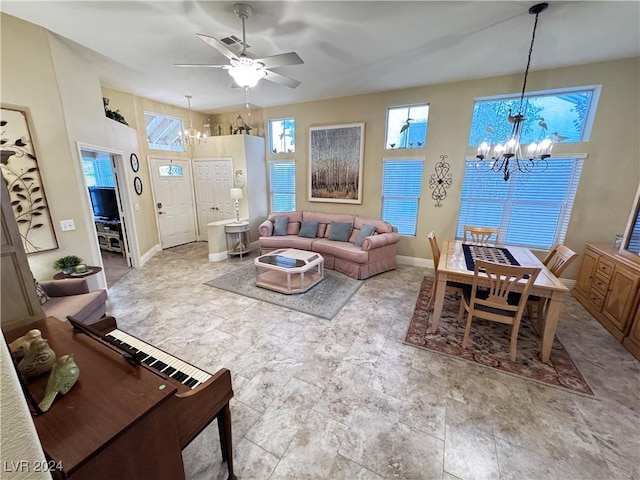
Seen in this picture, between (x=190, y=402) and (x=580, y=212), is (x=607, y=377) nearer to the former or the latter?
(x=580, y=212)

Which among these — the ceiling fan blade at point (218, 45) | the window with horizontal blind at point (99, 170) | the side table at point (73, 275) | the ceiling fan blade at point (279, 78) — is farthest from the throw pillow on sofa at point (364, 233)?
the window with horizontal blind at point (99, 170)

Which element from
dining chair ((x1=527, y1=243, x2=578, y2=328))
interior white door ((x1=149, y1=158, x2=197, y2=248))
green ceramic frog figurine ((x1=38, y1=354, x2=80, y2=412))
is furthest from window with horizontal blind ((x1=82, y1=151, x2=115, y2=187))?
dining chair ((x1=527, y1=243, x2=578, y2=328))

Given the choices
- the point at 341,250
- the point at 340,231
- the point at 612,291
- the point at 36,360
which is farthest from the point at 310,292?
the point at 612,291

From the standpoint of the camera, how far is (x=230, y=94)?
486 centimetres

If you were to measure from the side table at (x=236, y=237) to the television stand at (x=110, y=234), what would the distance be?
7.26 ft

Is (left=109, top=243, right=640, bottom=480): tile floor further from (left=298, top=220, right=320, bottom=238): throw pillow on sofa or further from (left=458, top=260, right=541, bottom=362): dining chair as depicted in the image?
(left=298, top=220, right=320, bottom=238): throw pillow on sofa

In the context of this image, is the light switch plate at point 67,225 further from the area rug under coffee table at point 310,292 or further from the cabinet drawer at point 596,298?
the cabinet drawer at point 596,298

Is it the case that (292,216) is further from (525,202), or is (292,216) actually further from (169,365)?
(169,365)

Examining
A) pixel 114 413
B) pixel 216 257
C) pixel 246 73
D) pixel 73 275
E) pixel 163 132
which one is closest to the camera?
pixel 114 413

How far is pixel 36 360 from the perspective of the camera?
3.26ft

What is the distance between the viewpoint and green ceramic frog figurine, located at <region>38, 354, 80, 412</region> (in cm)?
88

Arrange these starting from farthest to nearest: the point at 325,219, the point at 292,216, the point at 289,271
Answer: the point at 292,216, the point at 325,219, the point at 289,271

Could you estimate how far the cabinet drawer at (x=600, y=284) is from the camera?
310 centimetres

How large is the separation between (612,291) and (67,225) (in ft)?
21.4
